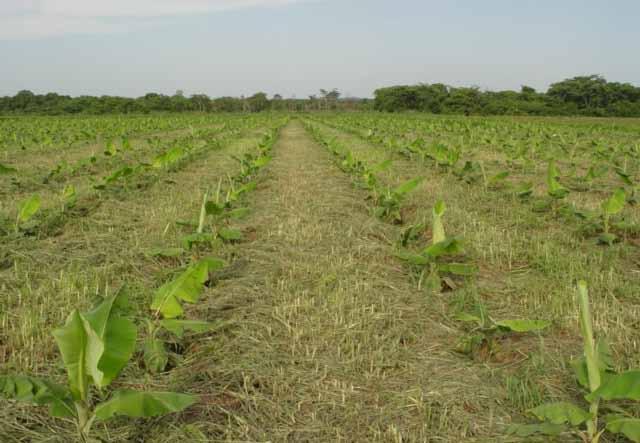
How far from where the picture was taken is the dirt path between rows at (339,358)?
1.84m

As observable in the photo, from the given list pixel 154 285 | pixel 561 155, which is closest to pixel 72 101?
pixel 561 155

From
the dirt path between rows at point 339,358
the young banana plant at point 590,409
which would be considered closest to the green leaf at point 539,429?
the young banana plant at point 590,409

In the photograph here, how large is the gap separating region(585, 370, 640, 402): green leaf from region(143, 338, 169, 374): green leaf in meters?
1.61

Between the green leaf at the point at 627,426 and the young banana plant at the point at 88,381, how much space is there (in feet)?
4.35

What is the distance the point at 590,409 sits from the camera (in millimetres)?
1680

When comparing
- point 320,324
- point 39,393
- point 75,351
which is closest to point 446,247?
point 320,324

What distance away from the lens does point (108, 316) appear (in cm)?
173

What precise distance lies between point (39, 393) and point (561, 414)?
166 centimetres

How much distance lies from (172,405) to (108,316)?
370mm

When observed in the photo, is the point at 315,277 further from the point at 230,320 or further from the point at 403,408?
the point at 403,408

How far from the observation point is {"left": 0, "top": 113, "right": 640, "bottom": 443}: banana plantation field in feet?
5.72

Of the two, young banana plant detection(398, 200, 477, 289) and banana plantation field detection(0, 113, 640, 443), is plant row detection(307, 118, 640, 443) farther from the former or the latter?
young banana plant detection(398, 200, 477, 289)

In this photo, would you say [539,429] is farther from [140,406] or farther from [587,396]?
[140,406]

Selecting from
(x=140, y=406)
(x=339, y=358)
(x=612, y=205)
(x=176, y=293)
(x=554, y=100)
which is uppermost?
(x=554, y=100)
